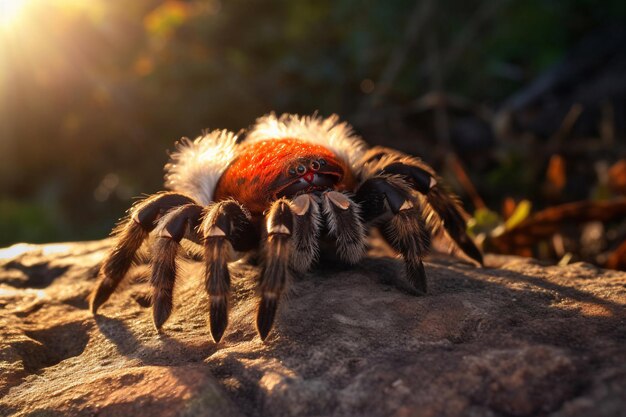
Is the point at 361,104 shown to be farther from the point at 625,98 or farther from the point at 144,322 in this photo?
the point at 144,322

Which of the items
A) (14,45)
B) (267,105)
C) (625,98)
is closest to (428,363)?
(625,98)

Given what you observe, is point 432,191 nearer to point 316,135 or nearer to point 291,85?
point 316,135

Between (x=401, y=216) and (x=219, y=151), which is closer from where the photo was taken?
(x=401, y=216)

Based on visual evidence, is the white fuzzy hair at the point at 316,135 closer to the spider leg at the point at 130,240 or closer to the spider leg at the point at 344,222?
the spider leg at the point at 344,222

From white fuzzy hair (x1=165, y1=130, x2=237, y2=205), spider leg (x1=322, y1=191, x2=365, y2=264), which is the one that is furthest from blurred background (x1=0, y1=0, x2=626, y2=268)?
spider leg (x1=322, y1=191, x2=365, y2=264)

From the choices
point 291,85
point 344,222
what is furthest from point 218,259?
point 291,85

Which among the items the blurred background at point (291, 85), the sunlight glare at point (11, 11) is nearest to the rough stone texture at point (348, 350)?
the blurred background at point (291, 85)
